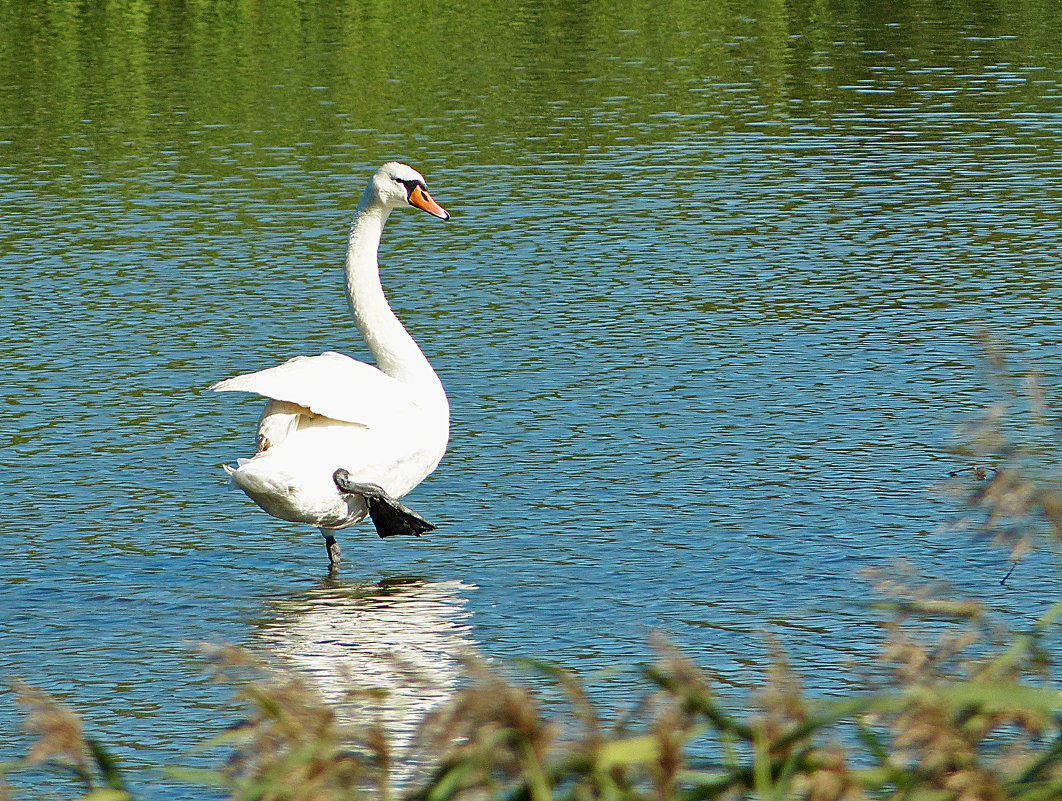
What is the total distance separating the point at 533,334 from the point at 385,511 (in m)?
5.53

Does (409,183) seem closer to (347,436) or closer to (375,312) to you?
(375,312)

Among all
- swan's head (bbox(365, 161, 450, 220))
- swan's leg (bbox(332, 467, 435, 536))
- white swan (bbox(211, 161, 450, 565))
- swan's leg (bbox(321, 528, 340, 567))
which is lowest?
swan's leg (bbox(321, 528, 340, 567))

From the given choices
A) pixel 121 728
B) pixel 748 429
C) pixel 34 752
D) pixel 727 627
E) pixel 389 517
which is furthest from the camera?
pixel 748 429

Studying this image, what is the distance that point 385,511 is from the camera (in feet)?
29.8

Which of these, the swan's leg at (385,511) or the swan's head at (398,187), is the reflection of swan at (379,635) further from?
the swan's head at (398,187)

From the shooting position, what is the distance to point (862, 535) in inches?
363

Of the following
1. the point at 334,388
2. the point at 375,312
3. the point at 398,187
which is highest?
the point at 398,187

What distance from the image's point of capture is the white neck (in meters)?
9.63

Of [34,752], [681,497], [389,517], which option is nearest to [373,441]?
[389,517]

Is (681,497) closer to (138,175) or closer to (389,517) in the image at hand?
(389,517)

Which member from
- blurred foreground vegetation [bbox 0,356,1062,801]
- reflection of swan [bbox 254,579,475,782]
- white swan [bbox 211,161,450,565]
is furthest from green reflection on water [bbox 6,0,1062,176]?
blurred foreground vegetation [bbox 0,356,1062,801]

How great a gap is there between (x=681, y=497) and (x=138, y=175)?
14448mm

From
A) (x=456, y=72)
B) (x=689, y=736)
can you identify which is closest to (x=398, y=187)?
(x=689, y=736)

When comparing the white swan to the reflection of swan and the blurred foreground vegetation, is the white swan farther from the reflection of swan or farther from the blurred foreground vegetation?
the blurred foreground vegetation
